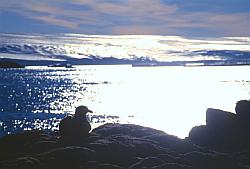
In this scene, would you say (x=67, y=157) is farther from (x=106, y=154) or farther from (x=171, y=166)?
(x=171, y=166)

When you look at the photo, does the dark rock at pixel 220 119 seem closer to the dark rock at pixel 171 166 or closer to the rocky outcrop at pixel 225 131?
the rocky outcrop at pixel 225 131

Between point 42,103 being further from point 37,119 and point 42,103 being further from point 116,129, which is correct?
point 116,129

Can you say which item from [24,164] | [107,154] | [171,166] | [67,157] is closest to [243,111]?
[107,154]

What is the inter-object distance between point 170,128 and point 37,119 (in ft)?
88.1

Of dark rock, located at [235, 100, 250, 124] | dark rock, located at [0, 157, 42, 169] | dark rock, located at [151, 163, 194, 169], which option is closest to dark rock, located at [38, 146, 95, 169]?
dark rock, located at [0, 157, 42, 169]

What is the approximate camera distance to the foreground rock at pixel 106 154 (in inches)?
819

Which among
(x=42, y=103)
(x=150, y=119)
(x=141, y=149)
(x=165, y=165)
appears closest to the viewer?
(x=165, y=165)

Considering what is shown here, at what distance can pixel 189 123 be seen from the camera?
9050 cm

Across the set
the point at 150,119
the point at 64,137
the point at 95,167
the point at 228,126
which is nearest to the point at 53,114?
the point at 150,119

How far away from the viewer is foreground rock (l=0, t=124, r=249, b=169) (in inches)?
819

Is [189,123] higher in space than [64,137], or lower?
lower

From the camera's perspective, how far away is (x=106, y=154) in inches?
910

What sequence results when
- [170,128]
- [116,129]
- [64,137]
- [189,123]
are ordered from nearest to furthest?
1. [64,137]
2. [116,129]
3. [170,128]
4. [189,123]

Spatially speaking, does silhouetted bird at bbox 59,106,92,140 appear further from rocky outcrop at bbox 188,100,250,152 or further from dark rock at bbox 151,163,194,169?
rocky outcrop at bbox 188,100,250,152
